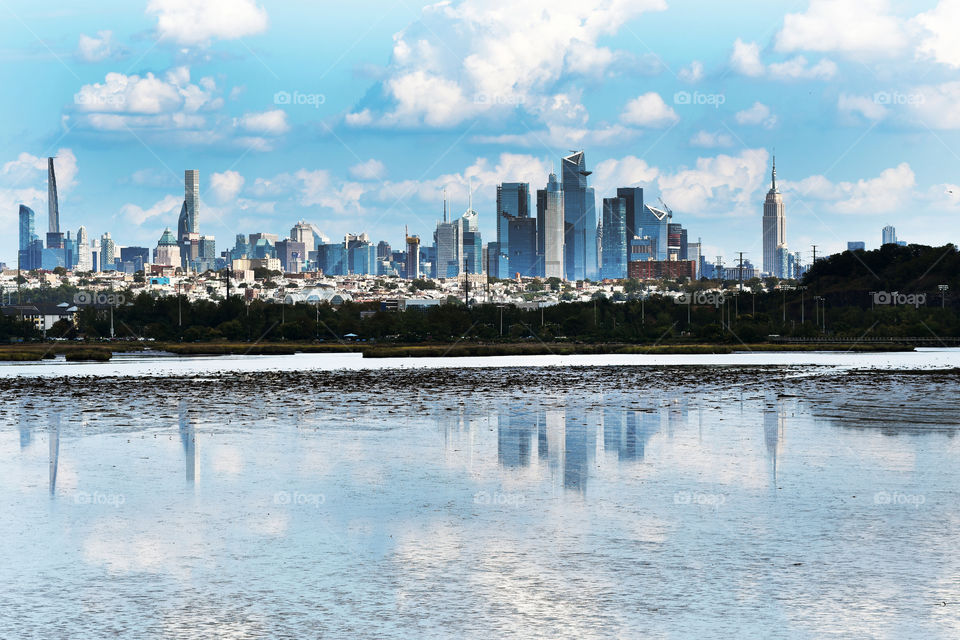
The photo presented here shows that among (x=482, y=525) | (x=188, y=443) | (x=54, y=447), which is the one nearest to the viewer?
(x=482, y=525)

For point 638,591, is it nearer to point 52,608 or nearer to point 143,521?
point 52,608

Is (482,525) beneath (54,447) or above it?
beneath

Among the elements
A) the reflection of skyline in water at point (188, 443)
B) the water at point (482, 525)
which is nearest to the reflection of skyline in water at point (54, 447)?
the water at point (482, 525)

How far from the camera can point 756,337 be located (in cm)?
18650

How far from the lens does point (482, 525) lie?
73.9 feet

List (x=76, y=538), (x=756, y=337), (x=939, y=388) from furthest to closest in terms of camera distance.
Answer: (x=756, y=337) < (x=939, y=388) < (x=76, y=538)

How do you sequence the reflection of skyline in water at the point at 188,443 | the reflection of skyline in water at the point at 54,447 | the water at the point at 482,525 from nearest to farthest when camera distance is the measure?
the water at the point at 482,525 → the reflection of skyline in water at the point at 54,447 → the reflection of skyline in water at the point at 188,443

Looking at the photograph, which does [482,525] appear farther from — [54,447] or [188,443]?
[54,447]

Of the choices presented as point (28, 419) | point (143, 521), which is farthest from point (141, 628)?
point (28, 419)

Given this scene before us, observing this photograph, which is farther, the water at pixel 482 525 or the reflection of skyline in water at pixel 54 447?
the reflection of skyline in water at pixel 54 447

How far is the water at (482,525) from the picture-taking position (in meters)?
15.9

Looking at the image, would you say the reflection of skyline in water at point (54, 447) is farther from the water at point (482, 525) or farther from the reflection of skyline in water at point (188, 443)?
the reflection of skyline in water at point (188, 443)

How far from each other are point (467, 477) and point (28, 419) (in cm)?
2888

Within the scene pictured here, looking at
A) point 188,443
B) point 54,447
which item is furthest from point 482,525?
point 54,447
